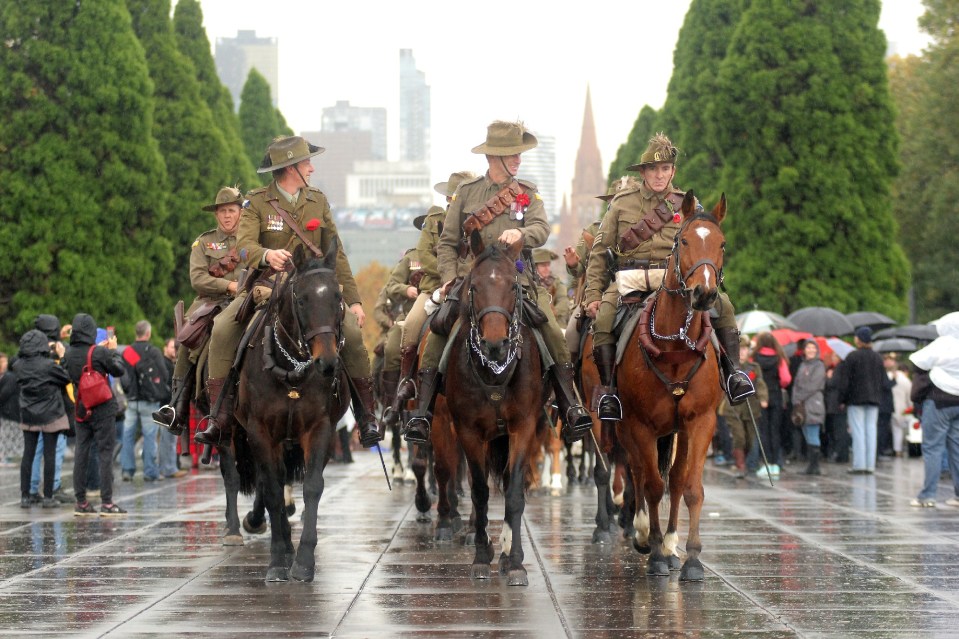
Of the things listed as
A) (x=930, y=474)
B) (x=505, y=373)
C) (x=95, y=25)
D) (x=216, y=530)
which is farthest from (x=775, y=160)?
(x=505, y=373)

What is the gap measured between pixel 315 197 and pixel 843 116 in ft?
118

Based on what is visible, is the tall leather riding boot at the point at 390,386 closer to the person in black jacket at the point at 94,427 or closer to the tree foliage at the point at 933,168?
the person in black jacket at the point at 94,427

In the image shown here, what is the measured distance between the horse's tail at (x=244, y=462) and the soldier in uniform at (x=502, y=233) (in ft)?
5.59

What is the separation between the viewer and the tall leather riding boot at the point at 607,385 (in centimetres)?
1262

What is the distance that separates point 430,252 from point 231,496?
10.4 feet

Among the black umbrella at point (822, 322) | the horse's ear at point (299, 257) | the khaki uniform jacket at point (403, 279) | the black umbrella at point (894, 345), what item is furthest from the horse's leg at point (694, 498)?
the black umbrella at point (894, 345)

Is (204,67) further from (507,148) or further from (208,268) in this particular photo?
(507,148)

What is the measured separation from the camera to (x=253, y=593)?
1115 cm

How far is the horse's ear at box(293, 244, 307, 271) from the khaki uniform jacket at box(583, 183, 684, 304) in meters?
2.89

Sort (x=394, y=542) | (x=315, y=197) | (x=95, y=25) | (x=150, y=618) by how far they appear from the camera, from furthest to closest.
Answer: (x=95, y=25) → (x=394, y=542) → (x=315, y=197) → (x=150, y=618)

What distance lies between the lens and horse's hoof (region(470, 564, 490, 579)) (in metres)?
11.8

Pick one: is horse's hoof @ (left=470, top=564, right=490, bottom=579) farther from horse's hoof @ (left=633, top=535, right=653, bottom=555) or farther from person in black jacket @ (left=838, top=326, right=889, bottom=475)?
person in black jacket @ (left=838, top=326, right=889, bottom=475)

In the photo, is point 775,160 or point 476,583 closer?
point 476,583

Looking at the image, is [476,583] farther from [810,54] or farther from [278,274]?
[810,54]
